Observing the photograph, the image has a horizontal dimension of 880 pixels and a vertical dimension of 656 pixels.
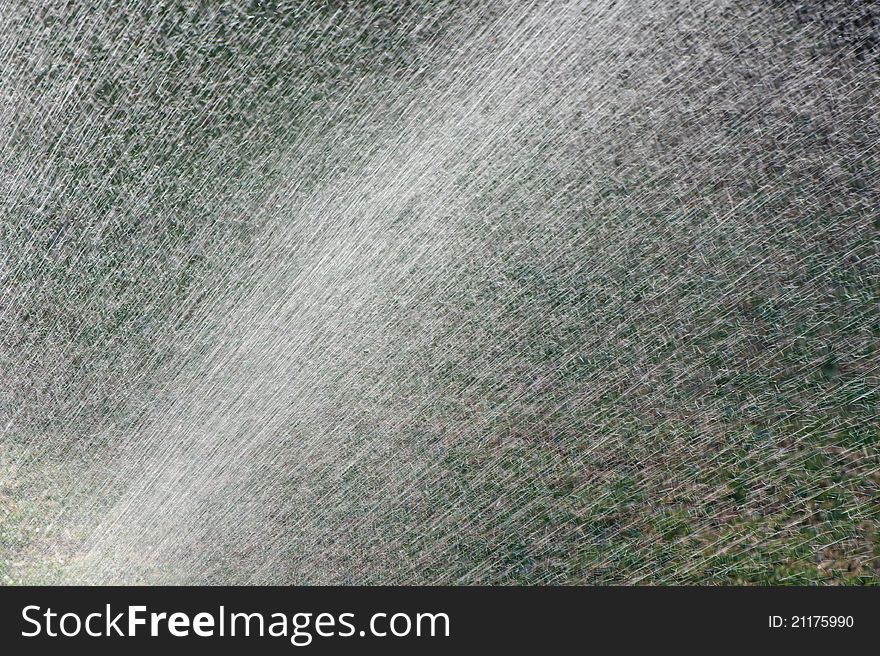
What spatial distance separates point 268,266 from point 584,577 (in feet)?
7.48

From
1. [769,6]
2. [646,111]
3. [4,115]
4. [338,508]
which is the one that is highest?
[4,115]

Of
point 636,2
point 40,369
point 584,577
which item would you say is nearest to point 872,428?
point 584,577

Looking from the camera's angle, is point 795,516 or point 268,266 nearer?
point 795,516

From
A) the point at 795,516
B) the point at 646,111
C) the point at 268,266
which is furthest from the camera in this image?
the point at 268,266

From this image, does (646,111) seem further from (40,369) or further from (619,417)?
(40,369)

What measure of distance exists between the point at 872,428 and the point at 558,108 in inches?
80.8

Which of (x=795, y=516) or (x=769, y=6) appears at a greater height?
(x=769, y=6)

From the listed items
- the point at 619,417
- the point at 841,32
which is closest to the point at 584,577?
the point at 619,417

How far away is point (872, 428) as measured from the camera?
331 centimetres

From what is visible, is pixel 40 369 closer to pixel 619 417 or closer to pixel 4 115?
pixel 4 115

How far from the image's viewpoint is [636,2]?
3.89m

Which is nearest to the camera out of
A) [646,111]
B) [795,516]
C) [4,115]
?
[795,516]

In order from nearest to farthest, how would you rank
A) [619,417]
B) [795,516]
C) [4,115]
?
[795,516] < [619,417] < [4,115]

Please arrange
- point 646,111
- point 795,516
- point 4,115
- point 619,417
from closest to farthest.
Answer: point 795,516, point 619,417, point 646,111, point 4,115
